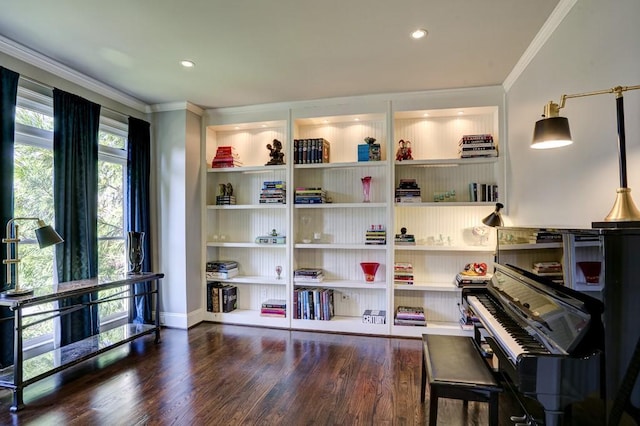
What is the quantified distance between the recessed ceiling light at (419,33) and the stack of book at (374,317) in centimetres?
271

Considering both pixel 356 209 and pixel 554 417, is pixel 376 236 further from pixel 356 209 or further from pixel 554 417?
pixel 554 417

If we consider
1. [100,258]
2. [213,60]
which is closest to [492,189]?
[213,60]

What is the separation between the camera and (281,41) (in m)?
2.61

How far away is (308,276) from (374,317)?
857 mm

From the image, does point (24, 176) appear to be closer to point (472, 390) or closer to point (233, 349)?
point (233, 349)

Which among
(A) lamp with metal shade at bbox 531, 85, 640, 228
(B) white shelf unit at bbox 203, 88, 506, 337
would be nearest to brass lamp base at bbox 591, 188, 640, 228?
(A) lamp with metal shade at bbox 531, 85, 640, 228

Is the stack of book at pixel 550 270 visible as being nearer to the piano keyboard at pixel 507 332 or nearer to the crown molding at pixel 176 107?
the piano keyboard at pixel 507 332

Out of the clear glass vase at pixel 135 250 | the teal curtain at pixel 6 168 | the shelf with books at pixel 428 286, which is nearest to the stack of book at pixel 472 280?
the shelf with books at pixel 428 286

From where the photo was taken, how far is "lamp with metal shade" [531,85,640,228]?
4.46ft

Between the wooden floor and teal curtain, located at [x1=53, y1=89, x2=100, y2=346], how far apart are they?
0.44 meters

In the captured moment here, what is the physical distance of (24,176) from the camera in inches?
113

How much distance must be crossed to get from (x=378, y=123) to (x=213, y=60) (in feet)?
6.41

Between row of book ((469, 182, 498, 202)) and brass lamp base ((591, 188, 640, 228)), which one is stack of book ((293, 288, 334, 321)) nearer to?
row of book ((469, 182, 498, 202))

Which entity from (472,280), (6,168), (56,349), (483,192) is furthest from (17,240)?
(483,192)
